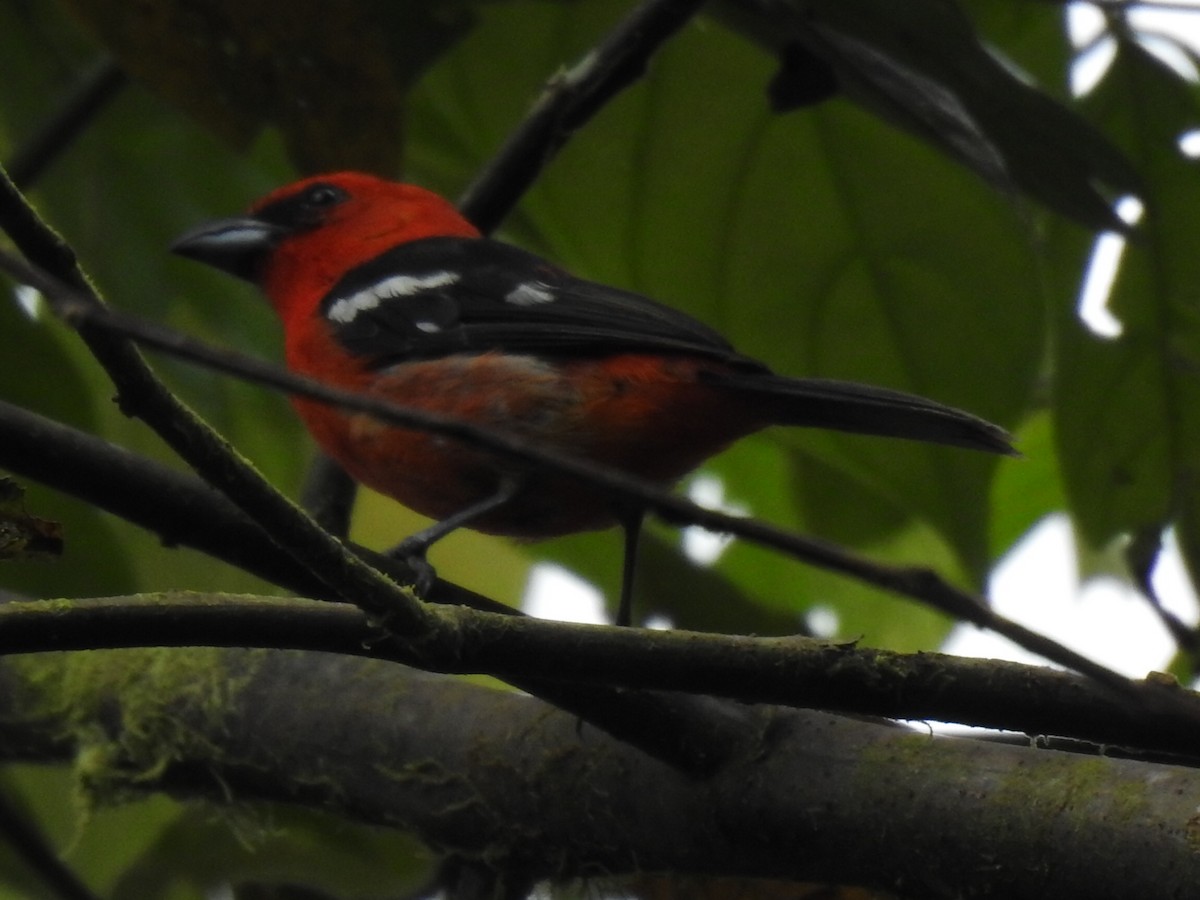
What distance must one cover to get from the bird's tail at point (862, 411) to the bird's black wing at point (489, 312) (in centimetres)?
8

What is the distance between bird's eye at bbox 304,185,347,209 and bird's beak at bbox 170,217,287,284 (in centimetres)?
17

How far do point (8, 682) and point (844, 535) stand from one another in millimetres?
1904

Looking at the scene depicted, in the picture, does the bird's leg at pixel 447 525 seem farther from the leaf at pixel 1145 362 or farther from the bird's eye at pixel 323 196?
the bird's eye at pixel 323 196

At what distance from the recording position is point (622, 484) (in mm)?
1207

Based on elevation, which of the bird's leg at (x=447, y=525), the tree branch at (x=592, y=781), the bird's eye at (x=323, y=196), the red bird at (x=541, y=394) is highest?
the bird's eye at (x=323, y=196)

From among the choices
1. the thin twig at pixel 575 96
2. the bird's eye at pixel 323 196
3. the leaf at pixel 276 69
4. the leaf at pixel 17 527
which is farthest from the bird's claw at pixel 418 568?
the bird's eye at pixel 323 196

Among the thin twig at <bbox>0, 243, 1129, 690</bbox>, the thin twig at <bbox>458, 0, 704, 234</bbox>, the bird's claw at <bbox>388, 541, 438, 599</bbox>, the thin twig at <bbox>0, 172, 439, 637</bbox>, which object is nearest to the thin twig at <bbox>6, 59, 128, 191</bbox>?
the thin twig at <bbox>458, 0, 704, 234</bbox>

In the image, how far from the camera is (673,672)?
5.73 ft

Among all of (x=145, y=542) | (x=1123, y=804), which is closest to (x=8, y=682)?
(x=145, y=542)

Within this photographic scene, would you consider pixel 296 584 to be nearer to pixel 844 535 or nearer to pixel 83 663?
pixel 83 663

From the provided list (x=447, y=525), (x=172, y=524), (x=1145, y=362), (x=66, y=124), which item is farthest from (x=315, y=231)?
(x=172, y=524)

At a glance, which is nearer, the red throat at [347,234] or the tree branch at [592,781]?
the tree branch at [592,781]

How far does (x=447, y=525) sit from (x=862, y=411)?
0.79 meters

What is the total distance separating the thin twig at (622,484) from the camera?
1.17 m
